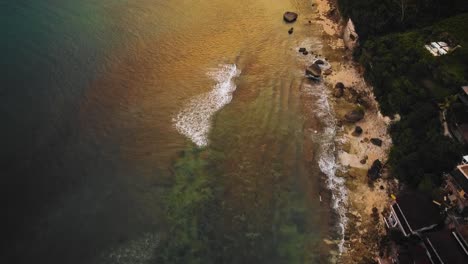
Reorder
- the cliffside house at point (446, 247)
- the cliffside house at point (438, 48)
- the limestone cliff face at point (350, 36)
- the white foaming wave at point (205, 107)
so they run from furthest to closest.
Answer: the limestone cliff face at point (350, 36), the white foaming wave at point (205, 107), the cliffside house at point (438, 48), the cliffside house at point (446, 247)

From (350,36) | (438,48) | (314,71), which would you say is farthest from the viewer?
(350,36)

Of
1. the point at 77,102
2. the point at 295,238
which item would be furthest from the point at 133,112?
the point at 295,238

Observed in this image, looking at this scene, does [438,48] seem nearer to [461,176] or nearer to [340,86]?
[340,86]

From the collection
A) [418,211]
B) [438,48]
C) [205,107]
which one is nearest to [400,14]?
[438,48]

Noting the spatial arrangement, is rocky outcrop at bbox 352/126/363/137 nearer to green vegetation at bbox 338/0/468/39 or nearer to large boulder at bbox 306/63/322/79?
large boulder at bbox 306/63/322/79

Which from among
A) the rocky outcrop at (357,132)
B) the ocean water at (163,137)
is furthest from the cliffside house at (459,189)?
the rocky outcrop at (357,132)

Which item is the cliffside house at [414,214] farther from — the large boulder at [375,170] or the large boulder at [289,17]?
the large boulder at [289,17]

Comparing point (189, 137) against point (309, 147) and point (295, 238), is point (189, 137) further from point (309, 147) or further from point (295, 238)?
point (295, 238)
